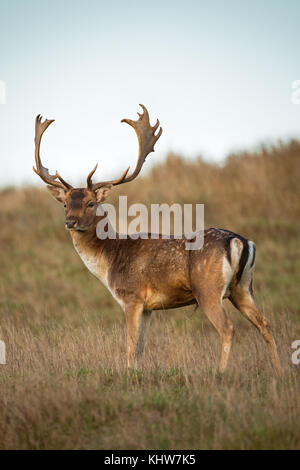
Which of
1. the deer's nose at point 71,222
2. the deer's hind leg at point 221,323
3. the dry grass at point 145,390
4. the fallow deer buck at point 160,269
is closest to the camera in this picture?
the dry grass at point 145,390

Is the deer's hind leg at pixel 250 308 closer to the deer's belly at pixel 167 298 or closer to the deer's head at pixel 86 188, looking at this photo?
the deer's belly at pixel 167 298

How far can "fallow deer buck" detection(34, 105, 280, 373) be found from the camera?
6.88m

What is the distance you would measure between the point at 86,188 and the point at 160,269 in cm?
166

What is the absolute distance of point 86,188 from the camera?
8195mm

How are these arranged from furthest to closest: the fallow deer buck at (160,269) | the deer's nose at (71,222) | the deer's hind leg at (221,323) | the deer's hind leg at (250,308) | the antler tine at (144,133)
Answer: the antler tine at (144,133) → the deer's nose at (71,222) → the deer's hind leg at (250,308) → the fallow deer buck at (160,269) → the deer's hind leg at (221,323)

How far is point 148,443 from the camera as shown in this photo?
509 centimetres

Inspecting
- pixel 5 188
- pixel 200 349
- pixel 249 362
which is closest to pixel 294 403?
pixel 249 362

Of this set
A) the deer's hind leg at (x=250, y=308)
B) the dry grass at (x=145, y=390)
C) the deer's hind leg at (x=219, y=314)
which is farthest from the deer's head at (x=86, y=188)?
the deer's hind leg at (x=250, y=308)

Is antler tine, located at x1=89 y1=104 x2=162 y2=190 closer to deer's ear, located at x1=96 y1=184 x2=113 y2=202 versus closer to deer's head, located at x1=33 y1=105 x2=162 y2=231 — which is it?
deer's head, located at x1=33 y1=105 x2=162 y2=231

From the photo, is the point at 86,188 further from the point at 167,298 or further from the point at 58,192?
the point at 167,298

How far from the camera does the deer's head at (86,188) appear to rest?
26.0ft

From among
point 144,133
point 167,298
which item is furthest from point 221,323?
point 144,133

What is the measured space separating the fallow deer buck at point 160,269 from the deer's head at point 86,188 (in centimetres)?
1

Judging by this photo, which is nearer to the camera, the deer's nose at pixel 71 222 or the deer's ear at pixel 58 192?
the deer's nose at pixel 71 222
